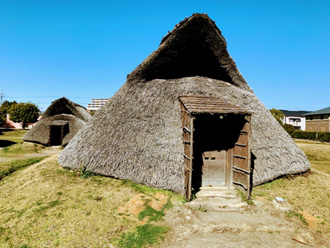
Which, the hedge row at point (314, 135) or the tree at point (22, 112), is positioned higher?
the tree at point (22, 112)

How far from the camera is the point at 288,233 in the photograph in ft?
16.8

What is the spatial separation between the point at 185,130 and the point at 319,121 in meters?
49.2

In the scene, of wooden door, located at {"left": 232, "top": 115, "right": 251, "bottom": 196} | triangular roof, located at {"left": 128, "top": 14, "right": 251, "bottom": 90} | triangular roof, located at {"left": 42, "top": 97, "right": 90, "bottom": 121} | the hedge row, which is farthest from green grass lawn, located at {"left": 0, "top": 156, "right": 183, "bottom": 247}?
the hedge row

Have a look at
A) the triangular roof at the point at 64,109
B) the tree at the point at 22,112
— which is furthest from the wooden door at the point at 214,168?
the tree at the point at 22,112

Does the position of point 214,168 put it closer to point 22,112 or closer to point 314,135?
point 314,135

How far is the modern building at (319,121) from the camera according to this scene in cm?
3997

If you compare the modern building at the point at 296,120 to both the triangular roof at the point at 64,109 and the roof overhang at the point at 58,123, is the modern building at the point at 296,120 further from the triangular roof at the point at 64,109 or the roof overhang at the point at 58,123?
the roof overhang at the point at 58,123

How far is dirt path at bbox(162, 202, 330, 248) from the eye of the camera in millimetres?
4648

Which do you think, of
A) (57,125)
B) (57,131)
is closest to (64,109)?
(57,125)

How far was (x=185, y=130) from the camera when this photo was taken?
7.04m

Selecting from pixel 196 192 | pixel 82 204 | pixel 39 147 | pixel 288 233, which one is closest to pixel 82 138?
pixel 82 204

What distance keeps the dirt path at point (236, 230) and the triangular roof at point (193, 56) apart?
597cm

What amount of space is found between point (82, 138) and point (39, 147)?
12.8 m

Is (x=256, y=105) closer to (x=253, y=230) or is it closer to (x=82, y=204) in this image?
(x=253, y=230)
